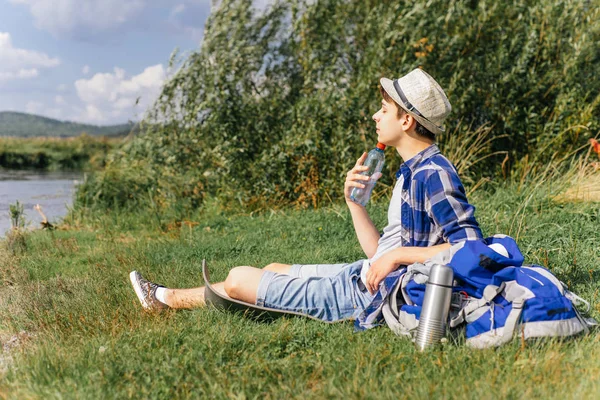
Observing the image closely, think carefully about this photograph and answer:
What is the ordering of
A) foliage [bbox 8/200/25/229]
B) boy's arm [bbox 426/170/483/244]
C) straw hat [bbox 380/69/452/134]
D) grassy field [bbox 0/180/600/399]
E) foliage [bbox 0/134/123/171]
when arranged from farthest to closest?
foliage [bbox 0/134/123/171] → foliage [bbox 8/200/25/229] → straw hat [bbox 380/69/452/134] → boy's arm [bbox 426/170/483/244] → grassy field [bbox 0/180/600/399]

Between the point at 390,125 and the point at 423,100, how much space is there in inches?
9.4

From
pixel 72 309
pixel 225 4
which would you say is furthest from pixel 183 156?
pixel 72 309

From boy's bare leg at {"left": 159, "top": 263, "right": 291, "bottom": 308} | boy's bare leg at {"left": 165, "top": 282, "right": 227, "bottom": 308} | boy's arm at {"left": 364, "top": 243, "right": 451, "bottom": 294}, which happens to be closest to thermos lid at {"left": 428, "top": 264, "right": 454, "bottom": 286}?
boy's arm at {"left": 364, "top": 243, "right": 451, "bottom": 294}

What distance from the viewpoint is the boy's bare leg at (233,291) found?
330 centimetres

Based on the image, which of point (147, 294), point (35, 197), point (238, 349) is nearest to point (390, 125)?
point (238, 349)

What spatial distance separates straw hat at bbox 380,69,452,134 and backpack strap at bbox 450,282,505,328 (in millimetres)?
909

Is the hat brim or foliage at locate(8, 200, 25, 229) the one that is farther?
foliage at locate(8, 200, 25, 229)

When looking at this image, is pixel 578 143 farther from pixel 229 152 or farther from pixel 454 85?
pixel 229 152

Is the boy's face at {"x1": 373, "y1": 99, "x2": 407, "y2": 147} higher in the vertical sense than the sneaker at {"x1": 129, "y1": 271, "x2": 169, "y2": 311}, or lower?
higher

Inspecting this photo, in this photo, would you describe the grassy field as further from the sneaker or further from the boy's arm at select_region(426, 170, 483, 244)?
the boy's arm at select_region(426, 170, 483, 244)

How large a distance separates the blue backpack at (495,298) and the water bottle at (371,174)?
61 cm

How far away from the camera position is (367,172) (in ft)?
10.9

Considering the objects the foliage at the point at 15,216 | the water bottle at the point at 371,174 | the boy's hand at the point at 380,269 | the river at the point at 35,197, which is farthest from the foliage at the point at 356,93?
the boy's hand at the point at 380,269

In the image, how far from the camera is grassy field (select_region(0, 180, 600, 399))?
2371 millimetres
